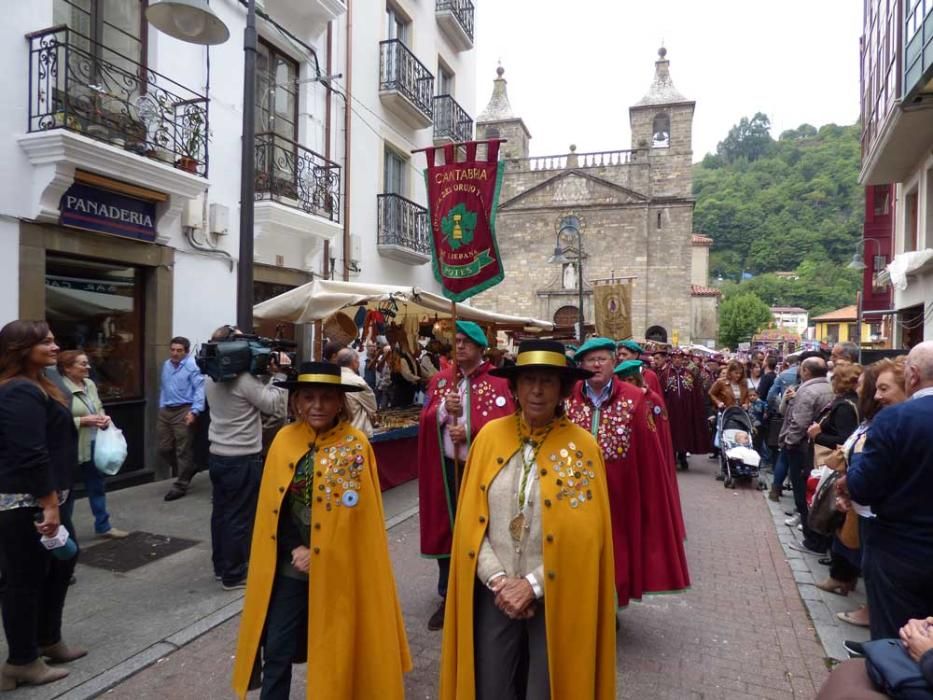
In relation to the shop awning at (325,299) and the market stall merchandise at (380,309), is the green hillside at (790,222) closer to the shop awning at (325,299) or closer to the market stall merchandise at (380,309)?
the market stall merchandise at (380,309)

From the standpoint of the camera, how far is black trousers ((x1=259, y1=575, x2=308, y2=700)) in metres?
2.64

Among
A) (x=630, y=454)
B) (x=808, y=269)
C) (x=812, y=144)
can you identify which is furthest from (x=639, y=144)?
(x=812, y=144)

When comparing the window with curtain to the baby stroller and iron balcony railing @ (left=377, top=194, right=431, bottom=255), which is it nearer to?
iron balcony railing @ (left=377, top=194, right=431, bottom=255)

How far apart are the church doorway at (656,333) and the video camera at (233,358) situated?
3100 centimetres

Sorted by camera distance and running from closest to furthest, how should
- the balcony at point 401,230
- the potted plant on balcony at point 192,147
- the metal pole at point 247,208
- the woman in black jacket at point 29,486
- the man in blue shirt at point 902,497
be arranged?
the man in blue shirt at point 902,497 → the woman in black jacket at point 29,486 → the metal pole at point 247,208 → the potted plant on balcony at point 192,147 → the balcony at point 401,230

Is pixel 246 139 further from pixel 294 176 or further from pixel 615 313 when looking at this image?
pixel 615 313

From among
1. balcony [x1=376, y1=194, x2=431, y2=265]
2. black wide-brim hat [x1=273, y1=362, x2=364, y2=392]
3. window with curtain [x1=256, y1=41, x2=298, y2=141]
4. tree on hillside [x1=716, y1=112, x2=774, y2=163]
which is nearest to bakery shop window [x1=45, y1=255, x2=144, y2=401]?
window with curtain [x1=256, y1=41, x2=298, y2=141]

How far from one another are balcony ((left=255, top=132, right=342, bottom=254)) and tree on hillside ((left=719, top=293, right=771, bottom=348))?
41.9 m

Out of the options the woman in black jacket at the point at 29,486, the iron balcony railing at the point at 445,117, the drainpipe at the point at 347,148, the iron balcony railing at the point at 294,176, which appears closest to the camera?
the woman in black jacket at the point at 29,486

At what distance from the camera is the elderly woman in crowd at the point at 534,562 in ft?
7.85

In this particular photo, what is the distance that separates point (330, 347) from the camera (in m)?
7.09

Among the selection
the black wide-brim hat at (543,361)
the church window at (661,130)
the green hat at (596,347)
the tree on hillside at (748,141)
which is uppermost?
the tree on hillside at (748,141)

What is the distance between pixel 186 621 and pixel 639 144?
36247mm

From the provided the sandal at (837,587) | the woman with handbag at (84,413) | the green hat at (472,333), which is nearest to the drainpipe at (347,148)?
the woman with handbag at (84,413)
